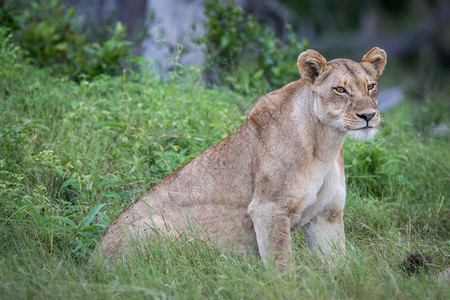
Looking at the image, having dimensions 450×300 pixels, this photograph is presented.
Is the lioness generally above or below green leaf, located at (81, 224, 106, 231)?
above

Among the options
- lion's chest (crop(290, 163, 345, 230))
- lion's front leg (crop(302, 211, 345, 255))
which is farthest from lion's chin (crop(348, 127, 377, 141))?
lion's front leg (crop(302, 211, 345, 255))

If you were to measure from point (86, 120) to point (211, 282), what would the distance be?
8.87ft

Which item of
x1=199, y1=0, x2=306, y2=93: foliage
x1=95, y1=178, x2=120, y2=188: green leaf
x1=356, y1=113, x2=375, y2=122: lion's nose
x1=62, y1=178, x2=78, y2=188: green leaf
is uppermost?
x1=356, y1=113, x2=375, y2=122: lion's nose

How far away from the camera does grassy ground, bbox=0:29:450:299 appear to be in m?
4.00

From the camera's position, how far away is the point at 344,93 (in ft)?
14.5

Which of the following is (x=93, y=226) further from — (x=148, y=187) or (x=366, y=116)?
(x=366, y=116)

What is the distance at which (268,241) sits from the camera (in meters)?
4.44

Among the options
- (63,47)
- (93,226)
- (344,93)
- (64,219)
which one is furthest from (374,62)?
(63,47)

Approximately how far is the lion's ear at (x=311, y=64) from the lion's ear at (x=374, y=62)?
30 centimetres

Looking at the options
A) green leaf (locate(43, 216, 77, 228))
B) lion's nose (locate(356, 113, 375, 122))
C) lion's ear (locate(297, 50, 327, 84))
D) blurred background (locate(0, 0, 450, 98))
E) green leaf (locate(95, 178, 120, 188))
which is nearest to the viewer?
lion's nose (locate(356, 113, 375, 122))

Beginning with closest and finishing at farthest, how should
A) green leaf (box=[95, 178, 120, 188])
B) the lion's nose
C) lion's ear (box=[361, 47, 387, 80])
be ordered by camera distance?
the lion's nose < lion's ear (box=[361, 47, 387, 80]) < green leaf (box=[95, 178, 120, 188])

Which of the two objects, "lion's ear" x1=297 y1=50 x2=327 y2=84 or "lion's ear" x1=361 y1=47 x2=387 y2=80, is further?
"lion's ear" x1=361 y1=47 x2=387 y2=80

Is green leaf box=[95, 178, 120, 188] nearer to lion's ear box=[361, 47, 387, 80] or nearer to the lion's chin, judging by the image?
the lion's chin

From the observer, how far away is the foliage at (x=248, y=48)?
7801 millimetres
